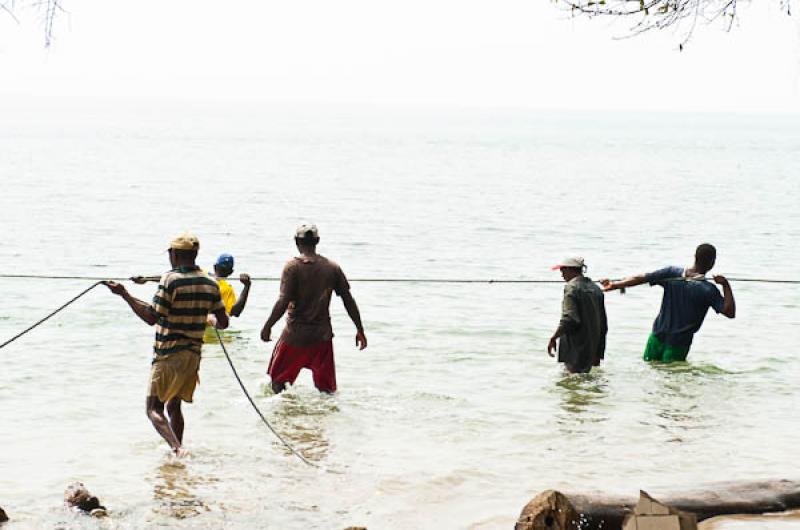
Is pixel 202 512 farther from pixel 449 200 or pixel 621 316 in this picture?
pixel 449 200

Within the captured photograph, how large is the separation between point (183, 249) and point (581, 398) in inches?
206

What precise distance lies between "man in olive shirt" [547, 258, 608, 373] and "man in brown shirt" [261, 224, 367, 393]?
203cm

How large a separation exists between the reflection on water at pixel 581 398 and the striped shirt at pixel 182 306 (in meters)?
3.93

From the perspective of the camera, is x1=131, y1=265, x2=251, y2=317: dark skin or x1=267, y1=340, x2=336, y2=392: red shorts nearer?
x1=267, y1=340, x2=336, y2=392: red shorts

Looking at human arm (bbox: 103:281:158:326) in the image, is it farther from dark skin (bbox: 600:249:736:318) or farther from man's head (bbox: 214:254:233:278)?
dark skin (bbox: 600:249:736:318)

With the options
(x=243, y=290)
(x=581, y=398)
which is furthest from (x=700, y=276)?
(x=243, y=290)

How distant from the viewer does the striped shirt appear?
8.08 m

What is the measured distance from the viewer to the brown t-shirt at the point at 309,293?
9.85 m

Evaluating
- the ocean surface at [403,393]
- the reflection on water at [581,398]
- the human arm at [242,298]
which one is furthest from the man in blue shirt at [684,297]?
the human arm at [242,298]

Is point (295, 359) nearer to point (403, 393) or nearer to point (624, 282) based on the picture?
point (403, 393)

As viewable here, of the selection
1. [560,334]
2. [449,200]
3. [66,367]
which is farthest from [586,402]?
→ [449,200]

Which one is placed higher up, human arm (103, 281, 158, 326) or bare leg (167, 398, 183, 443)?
human arm (103, 281, 158, 326)

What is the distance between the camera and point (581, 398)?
1180cm

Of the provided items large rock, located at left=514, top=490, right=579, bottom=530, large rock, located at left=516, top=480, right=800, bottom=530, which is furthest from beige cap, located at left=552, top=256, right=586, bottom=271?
large rock, located at left=514, top=490, right=579, bottom=530
